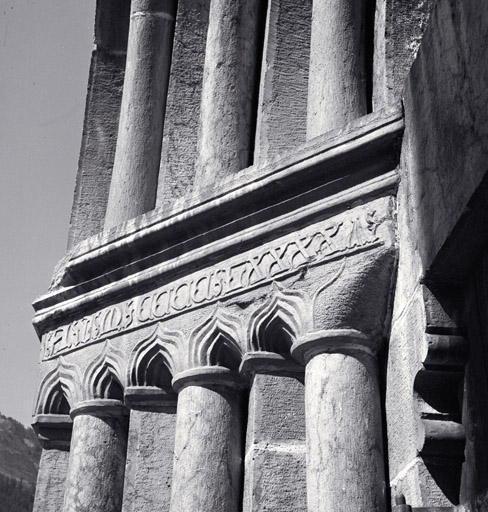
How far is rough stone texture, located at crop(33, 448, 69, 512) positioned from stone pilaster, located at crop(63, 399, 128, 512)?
0.94 feet

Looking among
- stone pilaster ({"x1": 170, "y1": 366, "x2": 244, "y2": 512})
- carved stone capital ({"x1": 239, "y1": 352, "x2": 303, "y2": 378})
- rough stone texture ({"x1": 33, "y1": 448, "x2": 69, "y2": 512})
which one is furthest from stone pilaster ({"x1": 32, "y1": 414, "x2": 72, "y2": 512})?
carved stone capital ({"x1": 239, "y1": 352, "x2": 303, "y2": 378})

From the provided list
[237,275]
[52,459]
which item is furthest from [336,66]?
[52,459]

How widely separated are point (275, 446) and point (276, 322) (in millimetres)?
407

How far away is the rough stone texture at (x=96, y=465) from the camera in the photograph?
396 centimetres

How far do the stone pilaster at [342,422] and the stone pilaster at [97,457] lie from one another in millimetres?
912

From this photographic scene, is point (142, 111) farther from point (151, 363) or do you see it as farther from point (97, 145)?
point (151, 363)

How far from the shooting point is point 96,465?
4008 mm

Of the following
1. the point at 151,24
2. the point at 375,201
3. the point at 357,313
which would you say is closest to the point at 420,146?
the point at 375,201

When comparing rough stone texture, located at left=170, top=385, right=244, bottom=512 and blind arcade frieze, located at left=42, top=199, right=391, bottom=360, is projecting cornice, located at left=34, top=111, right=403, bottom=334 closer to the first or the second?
blind arcade frieze, located at left=42, top=199, right=391, bottom=360

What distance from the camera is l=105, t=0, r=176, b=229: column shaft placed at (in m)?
4.52

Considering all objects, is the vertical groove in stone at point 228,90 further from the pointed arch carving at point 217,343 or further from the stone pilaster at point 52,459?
the stone pilaster at point 52,459

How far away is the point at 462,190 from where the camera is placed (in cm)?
289

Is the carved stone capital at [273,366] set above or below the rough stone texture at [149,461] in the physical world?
above

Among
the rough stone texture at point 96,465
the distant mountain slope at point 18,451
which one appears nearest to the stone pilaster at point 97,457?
the rough stone texture at point 96,465
